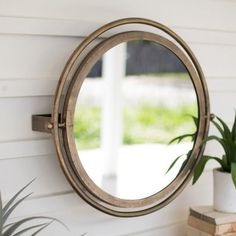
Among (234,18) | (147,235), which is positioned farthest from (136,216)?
(234,18)

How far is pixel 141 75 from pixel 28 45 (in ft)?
1.08

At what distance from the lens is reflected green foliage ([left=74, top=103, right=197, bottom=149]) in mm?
1229

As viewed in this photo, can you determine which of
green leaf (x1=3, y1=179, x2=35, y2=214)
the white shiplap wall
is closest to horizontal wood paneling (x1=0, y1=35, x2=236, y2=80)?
the white shiplap wall

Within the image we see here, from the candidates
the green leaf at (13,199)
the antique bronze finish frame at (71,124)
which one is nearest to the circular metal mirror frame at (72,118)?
the antique bronze finish frame at (71,124)

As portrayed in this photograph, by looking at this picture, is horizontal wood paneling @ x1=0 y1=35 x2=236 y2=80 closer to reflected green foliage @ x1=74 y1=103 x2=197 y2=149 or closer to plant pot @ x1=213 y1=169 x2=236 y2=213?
reflected green foliage @ x1=74 y1=103 x2=197 y2=149

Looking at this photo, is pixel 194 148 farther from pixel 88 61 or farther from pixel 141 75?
pixel 88 61

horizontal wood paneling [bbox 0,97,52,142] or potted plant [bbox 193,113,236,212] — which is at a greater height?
horizontal wood paneling [bbox 0,97,52,142]

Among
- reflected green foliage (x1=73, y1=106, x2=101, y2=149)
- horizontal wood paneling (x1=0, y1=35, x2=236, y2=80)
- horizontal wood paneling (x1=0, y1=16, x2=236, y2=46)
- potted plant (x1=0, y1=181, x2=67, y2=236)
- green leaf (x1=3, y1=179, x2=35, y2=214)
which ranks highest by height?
horizontal wood paneling (x1=0, y1=16, x2=236, y2=46)

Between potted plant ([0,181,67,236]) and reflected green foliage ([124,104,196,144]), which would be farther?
reflected green foliage ([124,104,196,144])

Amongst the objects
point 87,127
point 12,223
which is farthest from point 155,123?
point 12,223

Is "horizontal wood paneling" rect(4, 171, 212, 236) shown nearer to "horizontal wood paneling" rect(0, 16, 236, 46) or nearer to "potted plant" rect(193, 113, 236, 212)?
"potted plant" rect(193, 113, 236, 212)

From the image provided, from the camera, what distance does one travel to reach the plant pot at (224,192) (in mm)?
1381

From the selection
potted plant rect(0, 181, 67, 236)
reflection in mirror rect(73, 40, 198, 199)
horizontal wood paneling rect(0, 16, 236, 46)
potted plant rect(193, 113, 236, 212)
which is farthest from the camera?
potted plant rect(193, 113, 236, 212)

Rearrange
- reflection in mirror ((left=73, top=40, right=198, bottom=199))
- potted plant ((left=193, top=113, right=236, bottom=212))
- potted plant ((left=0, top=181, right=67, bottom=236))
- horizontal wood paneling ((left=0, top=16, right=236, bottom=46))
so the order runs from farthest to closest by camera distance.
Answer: potted plant ((left=193, top=113, right=236, bottom=212)) → reflection in mirror ((left=73, top=40, right=198, bottom=199)) → horizontal wood paneling ((left=0, top=16, right=236, bottom=46)) → potted plant ((left=0, top=181, right=67, bottom=236))
